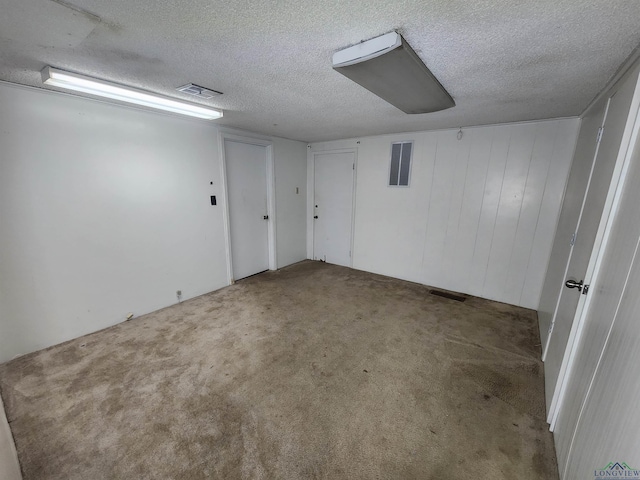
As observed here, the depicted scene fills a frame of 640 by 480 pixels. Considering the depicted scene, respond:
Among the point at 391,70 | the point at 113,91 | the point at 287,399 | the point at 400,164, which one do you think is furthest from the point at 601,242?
the point at 113,91

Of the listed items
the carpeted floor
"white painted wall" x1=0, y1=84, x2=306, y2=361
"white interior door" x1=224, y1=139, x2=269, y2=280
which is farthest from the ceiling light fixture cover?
"white interior door" x1=224, y1=139, x2=269, y2=280

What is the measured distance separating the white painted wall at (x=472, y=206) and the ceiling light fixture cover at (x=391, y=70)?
62.9 inches

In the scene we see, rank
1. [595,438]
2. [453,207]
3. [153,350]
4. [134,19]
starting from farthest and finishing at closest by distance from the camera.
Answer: [453,207] < [153,350] < [134,19] < [595,438]

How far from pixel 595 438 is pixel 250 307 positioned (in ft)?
9.70

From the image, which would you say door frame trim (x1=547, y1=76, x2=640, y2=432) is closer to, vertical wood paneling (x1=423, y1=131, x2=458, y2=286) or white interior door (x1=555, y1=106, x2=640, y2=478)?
white interior door (x1=555, y1=106, x2=640, y2=478)

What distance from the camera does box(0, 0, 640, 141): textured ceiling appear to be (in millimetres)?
1071

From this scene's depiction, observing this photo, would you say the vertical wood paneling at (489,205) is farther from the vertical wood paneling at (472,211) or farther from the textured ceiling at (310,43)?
the textured ceiling at (310,43)

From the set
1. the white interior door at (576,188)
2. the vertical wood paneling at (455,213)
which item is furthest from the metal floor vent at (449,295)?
the white interior door at (576,188)

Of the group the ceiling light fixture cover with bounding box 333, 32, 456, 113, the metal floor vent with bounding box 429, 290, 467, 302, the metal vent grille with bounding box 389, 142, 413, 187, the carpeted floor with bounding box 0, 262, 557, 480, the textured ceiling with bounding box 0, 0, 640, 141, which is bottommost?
the carpeted floor with bounding box 0, 262, 557, 480

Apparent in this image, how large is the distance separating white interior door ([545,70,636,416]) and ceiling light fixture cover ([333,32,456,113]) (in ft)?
3.34

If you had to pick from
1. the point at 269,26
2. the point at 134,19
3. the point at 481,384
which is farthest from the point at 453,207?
the point at 134,19

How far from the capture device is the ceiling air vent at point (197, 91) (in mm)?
2004

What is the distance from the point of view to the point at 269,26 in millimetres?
1213

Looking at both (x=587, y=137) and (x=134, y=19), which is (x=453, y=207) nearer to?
(x=587, y=137)
